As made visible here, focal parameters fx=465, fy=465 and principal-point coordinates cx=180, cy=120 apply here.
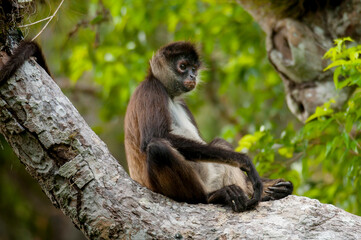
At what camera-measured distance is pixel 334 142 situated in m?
5.16

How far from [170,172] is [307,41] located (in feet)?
9.86

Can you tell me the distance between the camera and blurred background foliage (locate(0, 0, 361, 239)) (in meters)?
5.63

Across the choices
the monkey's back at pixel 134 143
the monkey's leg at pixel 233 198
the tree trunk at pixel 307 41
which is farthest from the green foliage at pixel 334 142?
the monkey's back at pixel 134 143

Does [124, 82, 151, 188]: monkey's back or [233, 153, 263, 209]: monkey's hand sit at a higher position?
[124, 82, 151, 188]: monkey's back

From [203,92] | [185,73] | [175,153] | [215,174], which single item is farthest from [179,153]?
[203,92]

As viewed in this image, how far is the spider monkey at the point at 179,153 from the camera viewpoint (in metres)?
4.64

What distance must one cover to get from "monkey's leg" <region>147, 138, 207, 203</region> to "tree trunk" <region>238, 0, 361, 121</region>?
247 cm

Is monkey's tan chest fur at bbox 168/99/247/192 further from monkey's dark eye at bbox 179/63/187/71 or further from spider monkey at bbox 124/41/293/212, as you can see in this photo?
monkey's dark eye at bbox 179/63/187/71

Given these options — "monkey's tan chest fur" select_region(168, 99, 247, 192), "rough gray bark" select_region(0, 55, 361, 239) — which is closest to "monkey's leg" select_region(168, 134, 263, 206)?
"monkey's tan chest fur" select_region(168, 99, 247, 192)

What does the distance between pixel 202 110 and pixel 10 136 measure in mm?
10174

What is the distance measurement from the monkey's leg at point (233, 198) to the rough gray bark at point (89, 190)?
21 cm

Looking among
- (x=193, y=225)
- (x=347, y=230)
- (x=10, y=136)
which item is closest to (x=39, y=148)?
(x=10, y=136)

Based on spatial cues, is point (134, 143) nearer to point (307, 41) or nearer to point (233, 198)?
point (233, 198)

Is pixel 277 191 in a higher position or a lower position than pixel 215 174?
lower
